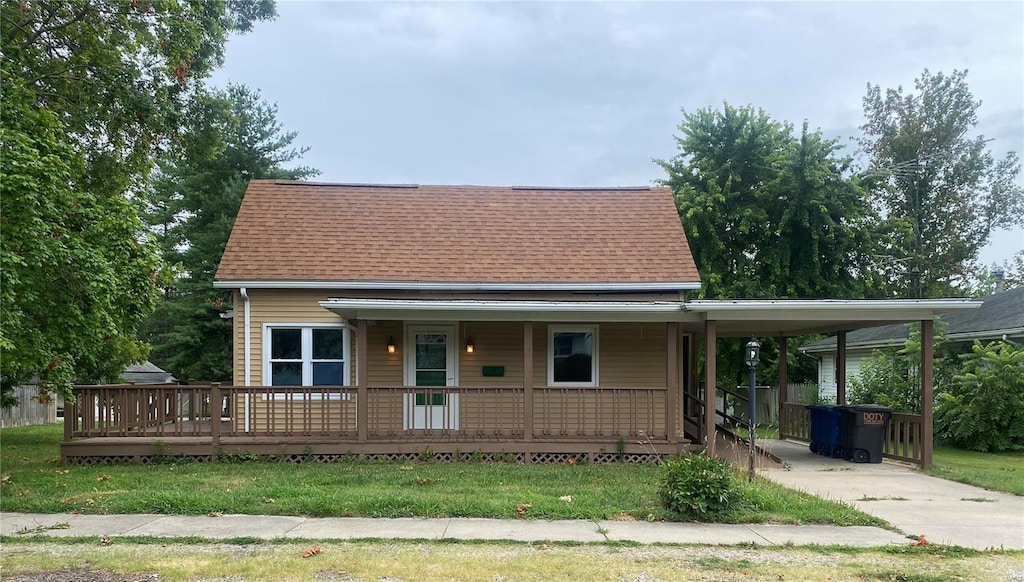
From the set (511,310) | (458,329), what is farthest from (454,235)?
(511,310)

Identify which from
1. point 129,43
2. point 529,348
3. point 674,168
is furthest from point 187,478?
point 674,168

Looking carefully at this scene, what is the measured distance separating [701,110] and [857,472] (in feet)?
52.8

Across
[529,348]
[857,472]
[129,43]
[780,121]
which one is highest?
[780,121]

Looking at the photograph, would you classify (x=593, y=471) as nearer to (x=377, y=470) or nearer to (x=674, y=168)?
(x=377, y=470)

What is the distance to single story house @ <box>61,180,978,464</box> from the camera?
1062cm

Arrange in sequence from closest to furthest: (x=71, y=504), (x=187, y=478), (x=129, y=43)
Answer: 1. (x=71, y=504)
2. (x=187, y=478)
3. (x=129, y=43)

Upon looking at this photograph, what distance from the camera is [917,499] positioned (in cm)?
805

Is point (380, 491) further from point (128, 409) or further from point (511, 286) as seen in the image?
point (128, 409)

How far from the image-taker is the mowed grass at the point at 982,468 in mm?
8984

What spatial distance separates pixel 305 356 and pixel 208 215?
1463 centimetres

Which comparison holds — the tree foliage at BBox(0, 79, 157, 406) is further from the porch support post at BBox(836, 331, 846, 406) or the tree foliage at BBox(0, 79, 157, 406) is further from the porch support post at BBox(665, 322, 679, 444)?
the porch support post at BBox(836, 331, 846, 406)

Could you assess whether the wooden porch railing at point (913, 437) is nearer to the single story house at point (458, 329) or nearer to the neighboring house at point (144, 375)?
the single story house at point (458, 329)

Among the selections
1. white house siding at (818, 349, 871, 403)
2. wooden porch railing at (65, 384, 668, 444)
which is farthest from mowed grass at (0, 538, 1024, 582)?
white house siding at (818, 349, 871, 403)

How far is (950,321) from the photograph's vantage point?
16859 millimetres
